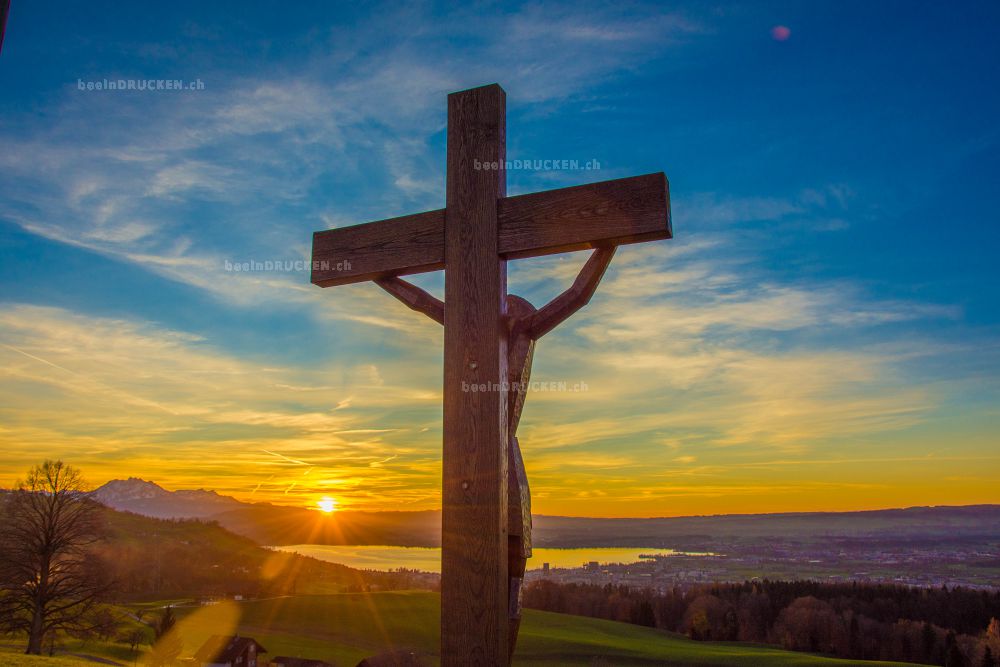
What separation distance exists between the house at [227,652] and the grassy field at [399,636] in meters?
2.42

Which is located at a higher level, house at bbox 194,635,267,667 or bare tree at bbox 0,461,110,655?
bare tree at bbox 0,461,110,655

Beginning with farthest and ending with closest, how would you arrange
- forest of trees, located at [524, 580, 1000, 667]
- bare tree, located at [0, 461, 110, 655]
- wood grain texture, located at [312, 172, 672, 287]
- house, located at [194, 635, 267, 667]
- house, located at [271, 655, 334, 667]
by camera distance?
house, located at [194, 635, 267, 667], house, located at [271, 655, 334, 667], forest of trees, located at [524, 580, 1000, 667], bare tree, located at [0, 461, 110, 655], wood grain texture, located at [312, 172, 672, 287]

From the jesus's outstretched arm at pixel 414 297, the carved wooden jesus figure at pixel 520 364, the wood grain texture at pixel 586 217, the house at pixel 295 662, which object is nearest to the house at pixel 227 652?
the house at pixel 295 662

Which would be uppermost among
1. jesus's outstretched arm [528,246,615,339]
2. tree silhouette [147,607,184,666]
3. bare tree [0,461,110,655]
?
jesus's outstretched arm [528,246,615,339]

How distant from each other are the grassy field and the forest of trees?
1354mm

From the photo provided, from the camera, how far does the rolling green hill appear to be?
42.7 m

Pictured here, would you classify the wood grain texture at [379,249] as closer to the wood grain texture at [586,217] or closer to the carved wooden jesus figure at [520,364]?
the carved wooden jesus figure at [520,364]

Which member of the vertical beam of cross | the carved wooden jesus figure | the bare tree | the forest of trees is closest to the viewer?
the vertical beam of cross

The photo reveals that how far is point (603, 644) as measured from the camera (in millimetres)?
47969

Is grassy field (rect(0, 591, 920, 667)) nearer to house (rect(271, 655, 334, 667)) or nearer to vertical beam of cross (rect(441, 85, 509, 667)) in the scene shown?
house (rect(271, 655, 334, 667))

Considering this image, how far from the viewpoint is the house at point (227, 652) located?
3694 cm

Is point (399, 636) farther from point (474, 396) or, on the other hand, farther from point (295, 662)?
point (474, 396)

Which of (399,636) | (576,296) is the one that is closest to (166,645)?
(399,636)

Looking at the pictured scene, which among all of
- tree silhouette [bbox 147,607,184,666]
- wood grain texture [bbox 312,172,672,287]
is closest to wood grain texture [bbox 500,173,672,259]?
wood grain texture [bbox 312,172,672,287]
